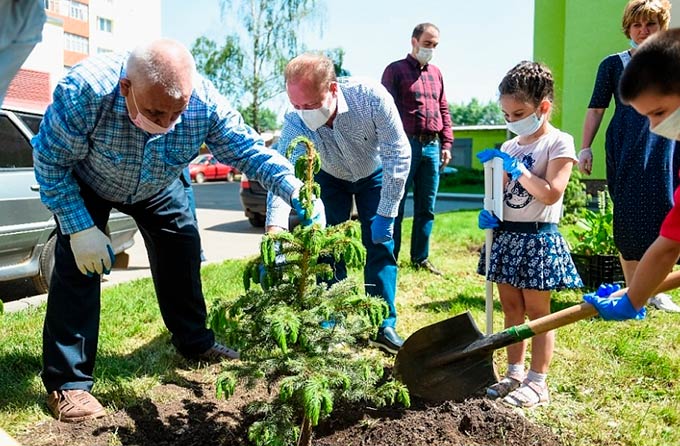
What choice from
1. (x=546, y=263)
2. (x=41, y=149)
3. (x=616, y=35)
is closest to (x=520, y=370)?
(x=546, y=263)

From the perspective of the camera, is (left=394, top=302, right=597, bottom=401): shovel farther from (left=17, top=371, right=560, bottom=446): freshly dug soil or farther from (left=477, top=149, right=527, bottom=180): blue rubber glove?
(left=477, top=149, right=527, bottom=180): blue rubber glove

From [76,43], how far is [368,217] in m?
48.2

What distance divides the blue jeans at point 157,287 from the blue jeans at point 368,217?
0.78 meters

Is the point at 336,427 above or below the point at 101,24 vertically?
below

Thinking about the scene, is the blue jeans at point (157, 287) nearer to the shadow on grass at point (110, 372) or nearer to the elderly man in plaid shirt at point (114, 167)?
the elderly man in plaid shirt at point (114, 167)

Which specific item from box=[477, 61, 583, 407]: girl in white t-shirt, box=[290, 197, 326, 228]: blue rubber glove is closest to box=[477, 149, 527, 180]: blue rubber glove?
box=[477, 61, 583, 407]: girl in white t-shirt

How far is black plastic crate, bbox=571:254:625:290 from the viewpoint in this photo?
15.5 ft

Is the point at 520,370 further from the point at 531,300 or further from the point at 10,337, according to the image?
the point at 10,337

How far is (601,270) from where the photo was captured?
4.75 m

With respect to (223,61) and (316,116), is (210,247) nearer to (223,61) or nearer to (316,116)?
(316,116)

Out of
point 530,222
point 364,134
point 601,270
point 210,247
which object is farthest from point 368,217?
point 210,247

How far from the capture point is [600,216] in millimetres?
5215

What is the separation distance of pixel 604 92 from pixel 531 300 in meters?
1.69

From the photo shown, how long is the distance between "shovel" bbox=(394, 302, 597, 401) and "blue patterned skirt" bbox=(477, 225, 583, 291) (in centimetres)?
28
